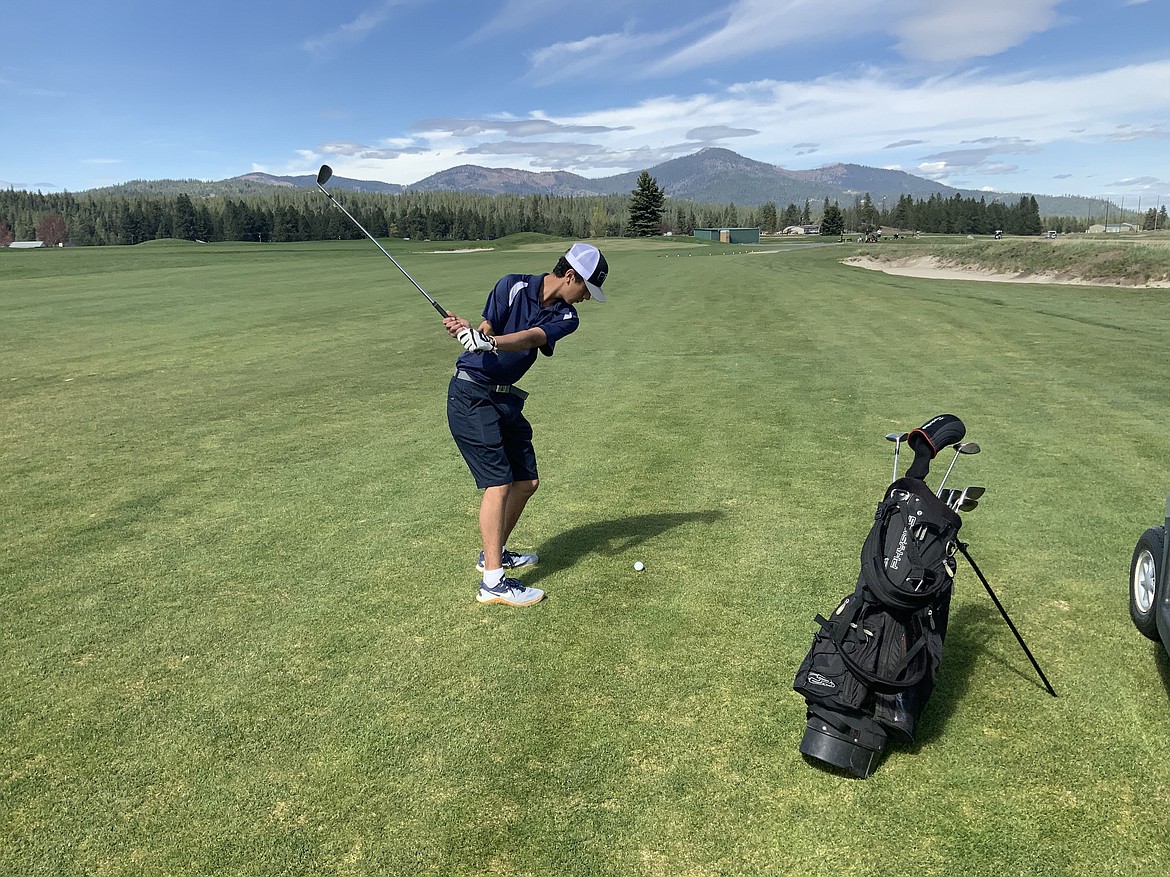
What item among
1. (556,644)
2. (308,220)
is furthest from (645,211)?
(556,644)

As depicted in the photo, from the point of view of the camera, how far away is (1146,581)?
5375mm

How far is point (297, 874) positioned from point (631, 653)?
2353 millimetres

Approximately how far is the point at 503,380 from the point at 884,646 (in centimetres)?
316

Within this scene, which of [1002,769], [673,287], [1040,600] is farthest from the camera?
[673,287]

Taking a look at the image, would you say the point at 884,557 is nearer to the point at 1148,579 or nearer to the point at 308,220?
the point at 1148,579

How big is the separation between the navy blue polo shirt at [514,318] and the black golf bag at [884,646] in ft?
8.73

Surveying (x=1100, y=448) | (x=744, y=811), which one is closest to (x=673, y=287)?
(x=1100, y=448)

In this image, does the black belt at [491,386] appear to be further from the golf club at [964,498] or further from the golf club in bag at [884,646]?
the golf club at [964,498]

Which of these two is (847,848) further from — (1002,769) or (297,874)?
(297,874)

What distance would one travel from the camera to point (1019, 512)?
7488 mm

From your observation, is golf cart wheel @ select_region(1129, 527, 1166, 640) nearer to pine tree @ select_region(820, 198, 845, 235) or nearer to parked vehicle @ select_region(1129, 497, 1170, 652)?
parked vehicle @ select_region(1129, 497, 1170, 652)

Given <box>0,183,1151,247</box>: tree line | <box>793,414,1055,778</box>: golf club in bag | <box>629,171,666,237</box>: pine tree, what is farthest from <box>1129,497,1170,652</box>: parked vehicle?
<box>629,171,666,237</box>: pine tree

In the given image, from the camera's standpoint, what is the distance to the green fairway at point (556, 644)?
3545 mm

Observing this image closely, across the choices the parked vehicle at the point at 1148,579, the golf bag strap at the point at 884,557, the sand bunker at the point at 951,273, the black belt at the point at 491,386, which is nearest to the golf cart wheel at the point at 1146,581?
the parked vehicle at the point at 1148,579
